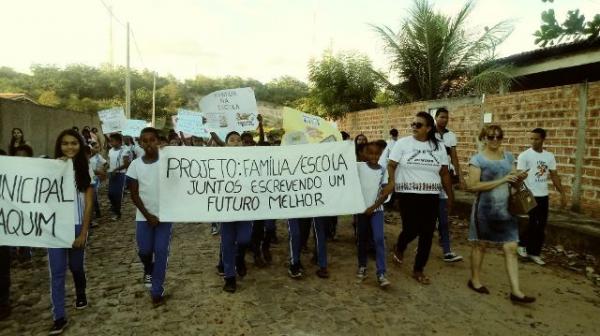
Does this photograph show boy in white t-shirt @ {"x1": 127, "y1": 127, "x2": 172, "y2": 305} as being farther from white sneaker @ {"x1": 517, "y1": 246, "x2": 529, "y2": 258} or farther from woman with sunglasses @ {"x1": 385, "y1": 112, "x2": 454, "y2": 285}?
white sneaker @ {"x1": 517, "y1": 246, "x2": 529, "y2": 258}

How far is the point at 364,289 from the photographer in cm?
470

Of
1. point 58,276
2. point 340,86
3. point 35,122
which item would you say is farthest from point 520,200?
point 340,86

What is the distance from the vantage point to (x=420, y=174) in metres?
4.71

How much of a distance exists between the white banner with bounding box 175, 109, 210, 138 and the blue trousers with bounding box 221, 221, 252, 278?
748 centimetres

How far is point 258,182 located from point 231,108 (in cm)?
348

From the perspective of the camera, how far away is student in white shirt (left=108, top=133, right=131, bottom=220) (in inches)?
330

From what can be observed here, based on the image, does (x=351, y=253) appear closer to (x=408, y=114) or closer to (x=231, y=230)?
(x=231, y=230)

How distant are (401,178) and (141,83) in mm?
72396

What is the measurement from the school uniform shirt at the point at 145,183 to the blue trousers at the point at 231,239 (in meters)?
0.73

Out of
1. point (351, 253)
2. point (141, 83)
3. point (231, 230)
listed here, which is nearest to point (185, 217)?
point (231, 230)

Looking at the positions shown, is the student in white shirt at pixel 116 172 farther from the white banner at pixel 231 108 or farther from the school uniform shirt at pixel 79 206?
the school uniform shirt at pixel 79 206

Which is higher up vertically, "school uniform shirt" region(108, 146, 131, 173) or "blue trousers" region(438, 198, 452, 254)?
"school uniform shirt" region(108, 146, 131, 173)

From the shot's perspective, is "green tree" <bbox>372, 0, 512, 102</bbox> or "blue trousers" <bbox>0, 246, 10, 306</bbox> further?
"green tree" <bbox>372, 0, 512, 102</bbox>

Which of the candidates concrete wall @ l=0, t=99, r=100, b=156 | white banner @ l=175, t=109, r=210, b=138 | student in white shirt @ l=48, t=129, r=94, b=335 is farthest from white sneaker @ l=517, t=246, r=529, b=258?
concrete wall @ l=0, t=99, r=100, b=156
